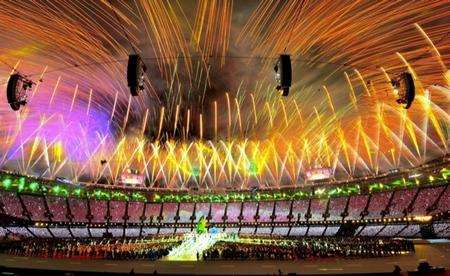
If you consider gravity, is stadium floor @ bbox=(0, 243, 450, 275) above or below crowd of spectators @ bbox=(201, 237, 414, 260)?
below

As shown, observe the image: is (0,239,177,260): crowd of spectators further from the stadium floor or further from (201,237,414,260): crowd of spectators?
(201,237,414,260): crowd of spectators

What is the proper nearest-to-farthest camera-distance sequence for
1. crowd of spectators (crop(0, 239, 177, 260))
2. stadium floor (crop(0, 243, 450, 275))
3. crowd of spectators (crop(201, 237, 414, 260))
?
stadium floor (crop(0, 243, 450, 275)) → crowd of spectators (crop(201, 237, 414, 260)) → crowd of spectators (crop(0, 239, 177, 260))

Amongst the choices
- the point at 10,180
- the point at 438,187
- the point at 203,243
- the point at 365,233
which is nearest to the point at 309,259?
the point at 203,243

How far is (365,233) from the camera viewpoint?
153ft

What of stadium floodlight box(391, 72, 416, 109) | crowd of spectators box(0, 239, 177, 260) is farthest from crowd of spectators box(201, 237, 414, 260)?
stadium floodlight box(391, 72, 416, 109)

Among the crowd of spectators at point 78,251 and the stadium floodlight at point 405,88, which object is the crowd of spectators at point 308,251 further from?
the stadium floodlight at point 405,88

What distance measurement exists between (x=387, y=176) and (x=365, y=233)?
29.6 ft

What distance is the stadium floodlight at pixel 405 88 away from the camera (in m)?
16.4

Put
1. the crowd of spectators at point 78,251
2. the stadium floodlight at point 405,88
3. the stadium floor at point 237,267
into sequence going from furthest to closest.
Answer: the crowd of spectators at point 78,251 → the stadium floor at point 237,267 → the stadium floodlight at point 405,88

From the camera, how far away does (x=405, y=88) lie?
16828 mm

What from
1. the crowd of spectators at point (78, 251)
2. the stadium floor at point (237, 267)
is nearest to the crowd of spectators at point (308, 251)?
the stadium floor at point (237, 267)

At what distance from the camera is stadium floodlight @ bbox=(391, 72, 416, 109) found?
16422 millimetres

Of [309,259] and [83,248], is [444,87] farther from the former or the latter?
[83,248]

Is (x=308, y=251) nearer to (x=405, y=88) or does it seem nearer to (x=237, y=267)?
(x=237, y=267)
